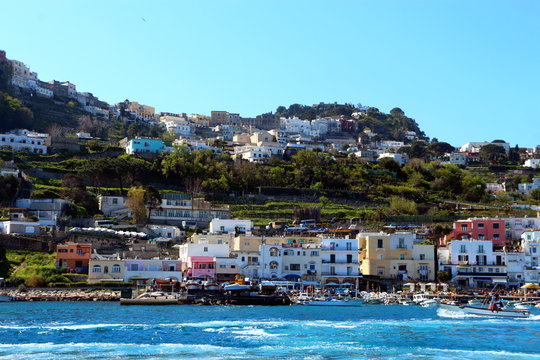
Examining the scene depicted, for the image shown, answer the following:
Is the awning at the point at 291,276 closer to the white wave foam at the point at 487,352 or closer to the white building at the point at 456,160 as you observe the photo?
the white wave foam at the point at 487,352

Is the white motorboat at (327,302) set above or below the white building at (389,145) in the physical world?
below

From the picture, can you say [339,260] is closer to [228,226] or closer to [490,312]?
[228,226]

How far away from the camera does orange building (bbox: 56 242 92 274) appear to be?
57.9 m

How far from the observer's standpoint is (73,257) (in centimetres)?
5797

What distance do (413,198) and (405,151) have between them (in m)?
39.9

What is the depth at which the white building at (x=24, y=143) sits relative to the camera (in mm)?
88250

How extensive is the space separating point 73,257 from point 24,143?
114ft

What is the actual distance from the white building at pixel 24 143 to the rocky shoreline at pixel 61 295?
38.5 metres

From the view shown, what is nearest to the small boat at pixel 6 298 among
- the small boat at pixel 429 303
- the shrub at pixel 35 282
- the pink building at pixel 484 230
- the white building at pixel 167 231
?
the shrub at pixel 35 282

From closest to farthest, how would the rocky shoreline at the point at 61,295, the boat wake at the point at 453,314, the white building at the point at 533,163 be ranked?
the boat wake at the point at 453,314, the rocky shoreline at the point at 61,295, the white building at the point at 533,163

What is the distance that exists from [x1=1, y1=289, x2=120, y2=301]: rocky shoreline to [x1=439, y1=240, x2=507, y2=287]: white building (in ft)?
84.5

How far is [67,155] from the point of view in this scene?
88000 mm

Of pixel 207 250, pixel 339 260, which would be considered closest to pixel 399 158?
pixel 339 260

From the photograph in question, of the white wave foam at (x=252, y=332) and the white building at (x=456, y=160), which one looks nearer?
the white wave foam at (x=252, y=332)
